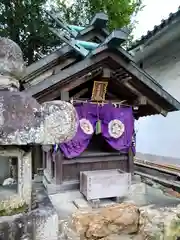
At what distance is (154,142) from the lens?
7.97m

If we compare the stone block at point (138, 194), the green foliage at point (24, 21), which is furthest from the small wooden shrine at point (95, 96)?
the green foliage at point (24, 21)

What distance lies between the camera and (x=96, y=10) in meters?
12.2

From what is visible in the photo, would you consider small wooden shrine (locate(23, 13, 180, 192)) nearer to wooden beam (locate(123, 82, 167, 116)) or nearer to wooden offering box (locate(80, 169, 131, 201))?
wooden beam (locate(123, 82, 167, 116))

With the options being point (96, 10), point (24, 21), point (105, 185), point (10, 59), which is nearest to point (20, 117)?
point (10, 59)

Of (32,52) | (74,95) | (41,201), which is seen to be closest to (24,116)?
(41,201)

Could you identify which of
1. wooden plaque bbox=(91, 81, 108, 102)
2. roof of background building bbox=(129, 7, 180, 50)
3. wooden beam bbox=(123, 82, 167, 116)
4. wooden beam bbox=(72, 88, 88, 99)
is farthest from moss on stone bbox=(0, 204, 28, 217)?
roof of background building bbox=(129, 7, 180, 50)

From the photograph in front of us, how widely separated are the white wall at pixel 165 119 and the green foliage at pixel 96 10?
510cm

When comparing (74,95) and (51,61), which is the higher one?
(51,61)

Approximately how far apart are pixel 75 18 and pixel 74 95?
26.0 ft

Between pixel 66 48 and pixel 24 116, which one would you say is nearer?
pixel 24 116

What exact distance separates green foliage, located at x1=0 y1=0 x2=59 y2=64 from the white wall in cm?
582

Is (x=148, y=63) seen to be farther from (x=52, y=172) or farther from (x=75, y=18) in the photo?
(x=75, y=18)

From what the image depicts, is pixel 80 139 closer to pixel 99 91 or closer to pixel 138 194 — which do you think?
pixel 99 91

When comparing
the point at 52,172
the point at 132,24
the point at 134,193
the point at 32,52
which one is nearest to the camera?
the point at 134,193
